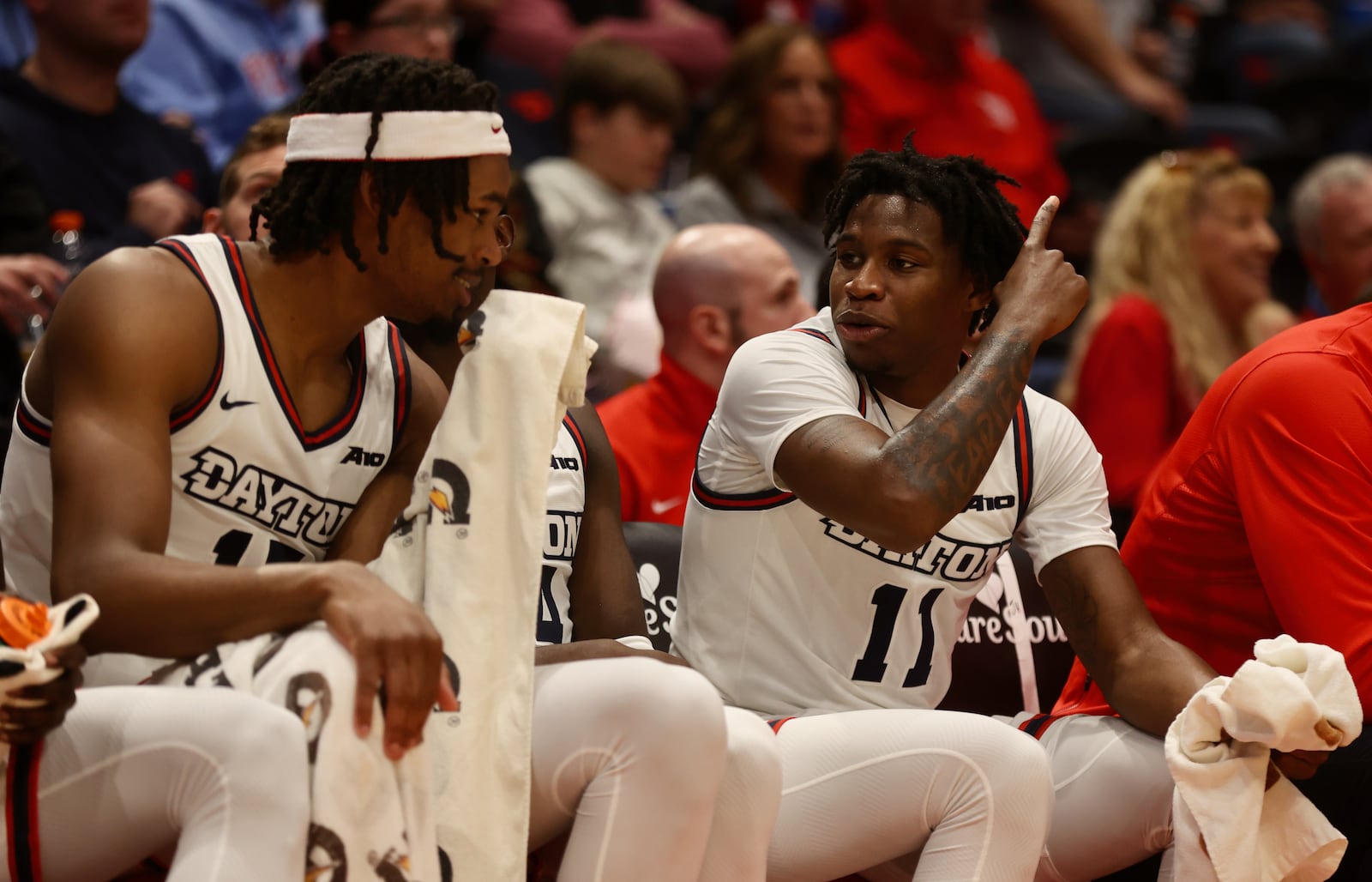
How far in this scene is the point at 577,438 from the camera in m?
2.85

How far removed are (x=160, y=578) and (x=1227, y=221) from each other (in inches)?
161

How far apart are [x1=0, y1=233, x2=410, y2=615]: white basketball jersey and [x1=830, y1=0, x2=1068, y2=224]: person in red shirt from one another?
4.02m

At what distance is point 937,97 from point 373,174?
14.2 feet

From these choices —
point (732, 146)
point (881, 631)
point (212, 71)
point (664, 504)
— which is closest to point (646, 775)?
point (881, 631)

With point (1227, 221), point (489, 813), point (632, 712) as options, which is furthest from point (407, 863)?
point (1227, 221)

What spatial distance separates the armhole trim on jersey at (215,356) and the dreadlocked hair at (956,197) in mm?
1073

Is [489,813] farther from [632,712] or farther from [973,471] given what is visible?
[973,471]

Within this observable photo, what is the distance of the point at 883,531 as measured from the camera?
8.13ft

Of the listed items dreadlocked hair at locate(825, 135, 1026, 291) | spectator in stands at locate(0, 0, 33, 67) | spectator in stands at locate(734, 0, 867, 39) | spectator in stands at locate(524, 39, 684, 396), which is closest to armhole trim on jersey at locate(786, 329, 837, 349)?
dreadlocked hair at locate(825, 135, 1026, 291)

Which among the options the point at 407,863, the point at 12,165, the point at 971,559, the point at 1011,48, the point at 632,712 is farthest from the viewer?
the point at 1011,48

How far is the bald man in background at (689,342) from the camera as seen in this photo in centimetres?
412

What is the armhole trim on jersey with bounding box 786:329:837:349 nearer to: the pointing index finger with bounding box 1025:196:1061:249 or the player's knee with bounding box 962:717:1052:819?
the pointing index finger with bounding box 1025:196:1061:249

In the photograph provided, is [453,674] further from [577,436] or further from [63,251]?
[63,251]

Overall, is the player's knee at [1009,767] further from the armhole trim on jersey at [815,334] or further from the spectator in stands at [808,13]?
the spectator in stands at [808,13]
